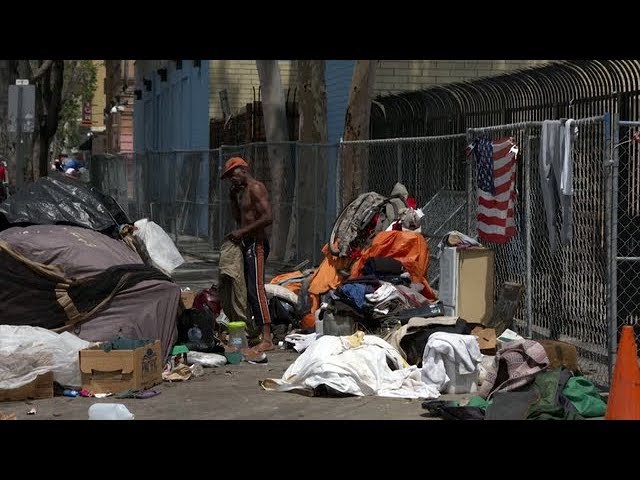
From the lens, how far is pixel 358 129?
18.2 m

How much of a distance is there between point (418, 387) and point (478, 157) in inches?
124

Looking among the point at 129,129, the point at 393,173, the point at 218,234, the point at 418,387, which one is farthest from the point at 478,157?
the point at 129,129

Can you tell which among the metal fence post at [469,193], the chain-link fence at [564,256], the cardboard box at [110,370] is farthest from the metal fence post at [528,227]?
the cardboard box at [110,370]

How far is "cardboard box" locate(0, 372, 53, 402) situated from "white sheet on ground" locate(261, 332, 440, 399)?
165 centimetres

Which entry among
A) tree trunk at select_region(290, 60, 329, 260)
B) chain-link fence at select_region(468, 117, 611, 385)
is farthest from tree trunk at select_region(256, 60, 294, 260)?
chain-link fence at select_region(468, 117, 611, 385)

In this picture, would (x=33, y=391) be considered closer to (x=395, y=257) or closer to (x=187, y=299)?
(x=187, y=299)

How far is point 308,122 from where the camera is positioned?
1958 cm

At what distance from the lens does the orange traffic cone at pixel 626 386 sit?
7.49 metres

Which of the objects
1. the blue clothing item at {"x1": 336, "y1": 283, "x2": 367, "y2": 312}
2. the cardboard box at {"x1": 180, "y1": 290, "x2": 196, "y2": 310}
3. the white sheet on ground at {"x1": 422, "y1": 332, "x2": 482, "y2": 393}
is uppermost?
the blue clothing item at {"x1": 336, "y1": 283, "x2": 367, "y2": 312}

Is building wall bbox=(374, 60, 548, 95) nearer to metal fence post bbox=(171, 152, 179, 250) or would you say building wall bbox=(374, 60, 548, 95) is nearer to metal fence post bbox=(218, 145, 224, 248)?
metal fence post bbox=(218, 145, 224, 248)

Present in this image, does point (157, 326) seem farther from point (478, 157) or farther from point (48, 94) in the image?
point (48, 94)

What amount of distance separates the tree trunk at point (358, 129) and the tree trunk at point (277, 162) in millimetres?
1924

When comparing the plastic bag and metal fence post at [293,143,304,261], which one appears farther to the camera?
metal fence post at [293,143,304,261]

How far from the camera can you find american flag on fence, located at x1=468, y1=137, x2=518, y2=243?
10955 mm
